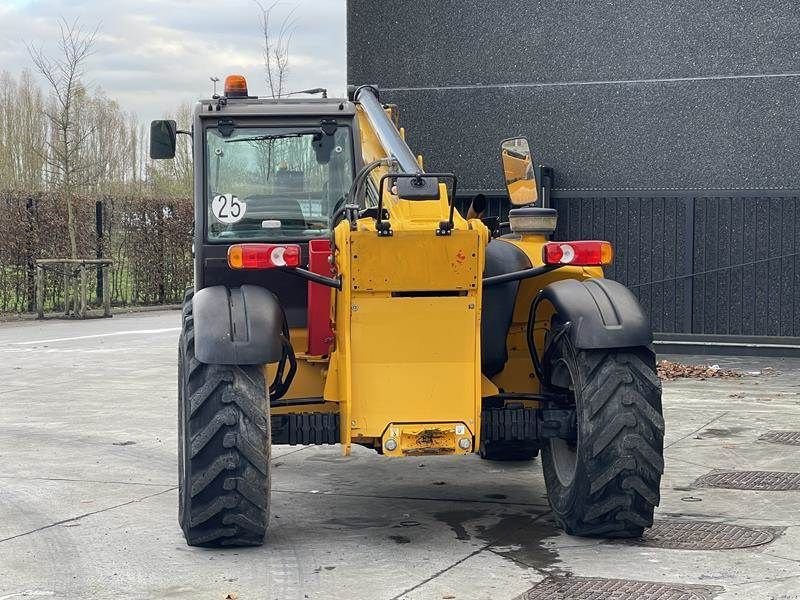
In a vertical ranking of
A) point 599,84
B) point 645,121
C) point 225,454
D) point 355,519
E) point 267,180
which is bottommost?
point 355,519

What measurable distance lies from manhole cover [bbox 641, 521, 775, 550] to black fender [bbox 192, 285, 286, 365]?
6.78 ft

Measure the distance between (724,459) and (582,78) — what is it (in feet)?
25.0

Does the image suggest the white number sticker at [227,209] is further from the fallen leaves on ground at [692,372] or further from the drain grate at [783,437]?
the fallen leaves on ground at [692,372]

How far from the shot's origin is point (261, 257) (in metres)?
6.22

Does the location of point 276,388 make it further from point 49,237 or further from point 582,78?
point 49,237

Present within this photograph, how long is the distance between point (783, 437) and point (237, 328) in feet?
16.2

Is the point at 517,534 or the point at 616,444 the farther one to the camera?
the point at 517,534

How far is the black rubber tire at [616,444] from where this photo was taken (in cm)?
627

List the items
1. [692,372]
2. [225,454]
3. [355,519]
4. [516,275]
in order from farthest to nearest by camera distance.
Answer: [692,372] → [355,519] → [516,275] → [225,454]

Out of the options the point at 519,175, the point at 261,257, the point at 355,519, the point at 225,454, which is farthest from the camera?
the point at 519,175

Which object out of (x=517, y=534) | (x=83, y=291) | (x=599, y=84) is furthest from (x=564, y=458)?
(x=83, y=291)

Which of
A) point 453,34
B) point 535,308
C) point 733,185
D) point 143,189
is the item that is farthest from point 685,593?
point 143,189

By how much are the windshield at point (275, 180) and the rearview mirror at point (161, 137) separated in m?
0.70

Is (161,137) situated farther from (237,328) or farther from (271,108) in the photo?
(237,328)
